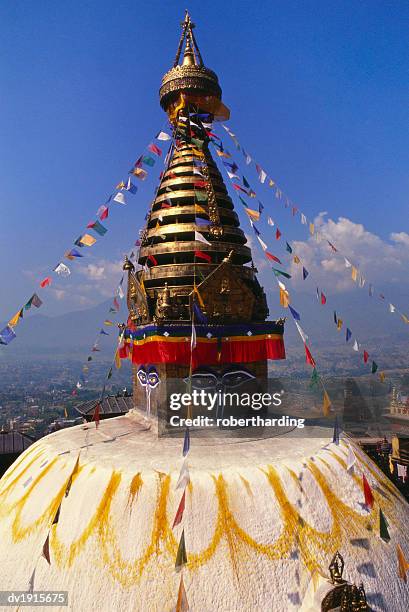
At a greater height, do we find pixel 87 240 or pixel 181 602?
pixel 87 240

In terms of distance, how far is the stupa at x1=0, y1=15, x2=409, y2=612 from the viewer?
16.7 feet

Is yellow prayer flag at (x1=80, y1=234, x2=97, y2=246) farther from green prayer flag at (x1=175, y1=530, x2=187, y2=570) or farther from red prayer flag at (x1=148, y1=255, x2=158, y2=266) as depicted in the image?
green prayer flag at (x1=175, y1=530, x2=187, y2=570)

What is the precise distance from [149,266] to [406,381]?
18425 mm

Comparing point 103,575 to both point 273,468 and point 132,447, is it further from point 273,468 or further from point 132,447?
point 273,468

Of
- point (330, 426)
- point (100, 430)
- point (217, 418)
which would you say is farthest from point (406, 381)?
point (100, 430)

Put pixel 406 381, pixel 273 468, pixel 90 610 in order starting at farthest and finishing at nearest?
pixel 406 381, pixel 273 468, pixel 90 610

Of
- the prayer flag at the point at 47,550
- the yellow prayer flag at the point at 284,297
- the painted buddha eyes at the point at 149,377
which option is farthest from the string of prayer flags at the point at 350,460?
the prayer flag at the point at 47,550

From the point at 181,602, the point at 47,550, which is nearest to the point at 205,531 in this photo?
the point at 181,602

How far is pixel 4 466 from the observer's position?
13148mm

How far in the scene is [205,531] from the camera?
5398 mm

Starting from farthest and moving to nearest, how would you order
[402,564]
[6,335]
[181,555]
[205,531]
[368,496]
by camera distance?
[6,335] < [368,496] < [402,564] < [205,531] < [181,555]

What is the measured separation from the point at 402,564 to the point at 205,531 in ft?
9.65

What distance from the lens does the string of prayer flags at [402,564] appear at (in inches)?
224

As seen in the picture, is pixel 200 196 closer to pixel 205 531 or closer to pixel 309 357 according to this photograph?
pixel 309 357
